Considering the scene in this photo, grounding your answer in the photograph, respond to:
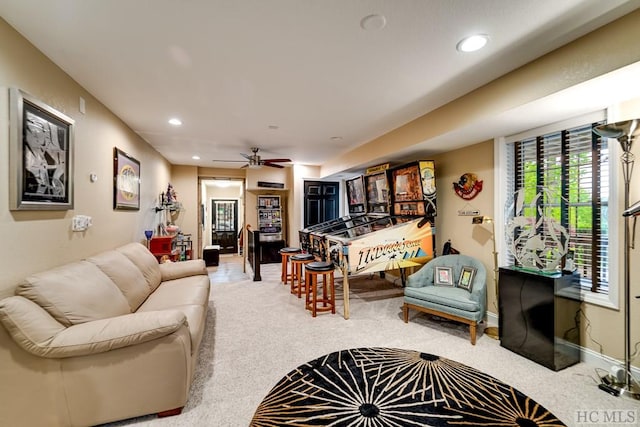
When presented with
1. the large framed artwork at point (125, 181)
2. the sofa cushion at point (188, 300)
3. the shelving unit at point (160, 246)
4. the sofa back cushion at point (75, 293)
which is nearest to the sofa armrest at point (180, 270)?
the sofa cushion at point (188, 300)

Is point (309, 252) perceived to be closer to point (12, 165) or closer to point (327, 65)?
point (327, 65)

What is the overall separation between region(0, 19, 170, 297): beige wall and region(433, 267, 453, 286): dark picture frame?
4.02 metres

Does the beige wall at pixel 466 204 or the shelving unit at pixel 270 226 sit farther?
the shelving unit at pixel 270 226

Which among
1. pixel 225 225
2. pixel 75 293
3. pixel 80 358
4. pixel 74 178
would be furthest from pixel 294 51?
pixel 225 225

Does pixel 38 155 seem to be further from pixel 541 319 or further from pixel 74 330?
pixel 541 319

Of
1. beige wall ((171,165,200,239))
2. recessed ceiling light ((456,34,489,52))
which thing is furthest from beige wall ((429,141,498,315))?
beige wall ((171,165,200,239))

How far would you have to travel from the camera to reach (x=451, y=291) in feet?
10.4

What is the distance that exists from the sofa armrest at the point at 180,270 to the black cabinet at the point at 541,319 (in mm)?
3874

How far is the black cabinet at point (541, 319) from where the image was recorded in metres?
2.36

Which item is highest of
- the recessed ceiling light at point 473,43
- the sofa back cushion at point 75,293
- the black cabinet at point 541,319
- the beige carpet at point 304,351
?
the recessed ceiling light at point 473,43

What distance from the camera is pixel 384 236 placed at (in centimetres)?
361

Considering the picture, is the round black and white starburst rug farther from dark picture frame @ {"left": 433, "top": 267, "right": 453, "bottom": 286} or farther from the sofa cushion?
dark picture frame @ {"left": 433, "top": 267, "right": 453, "bottom": 286}

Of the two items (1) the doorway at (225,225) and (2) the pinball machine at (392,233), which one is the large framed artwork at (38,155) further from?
(1) the doorway at (225,225)

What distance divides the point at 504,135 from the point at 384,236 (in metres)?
1.89
